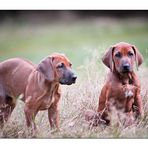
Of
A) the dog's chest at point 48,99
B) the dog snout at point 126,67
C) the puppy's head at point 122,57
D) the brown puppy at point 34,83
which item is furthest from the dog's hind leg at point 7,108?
the dog snout at point 126,67

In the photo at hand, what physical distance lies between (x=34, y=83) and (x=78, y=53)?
0.45 m

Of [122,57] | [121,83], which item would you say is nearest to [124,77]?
[121,83]

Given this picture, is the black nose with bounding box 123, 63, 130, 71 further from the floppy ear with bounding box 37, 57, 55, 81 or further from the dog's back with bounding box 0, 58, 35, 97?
the dog's back with bounding box 0, 58, 35, 97

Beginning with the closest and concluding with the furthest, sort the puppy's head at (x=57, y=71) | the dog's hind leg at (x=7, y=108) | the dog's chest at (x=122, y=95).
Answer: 1. the puppy's head at (x=57, y=71)
2. the dog's chest at (x=122, y=95)
3. the dog's hind leg at (x=7, y=108)

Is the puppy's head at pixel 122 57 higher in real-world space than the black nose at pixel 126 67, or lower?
higher

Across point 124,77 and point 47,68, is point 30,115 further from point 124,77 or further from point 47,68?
point 124,77

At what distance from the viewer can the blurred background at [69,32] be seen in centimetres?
698

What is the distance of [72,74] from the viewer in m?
6.72

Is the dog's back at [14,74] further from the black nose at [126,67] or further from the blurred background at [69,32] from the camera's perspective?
the black nose at [126,67]

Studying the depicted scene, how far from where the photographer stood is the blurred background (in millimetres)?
6980

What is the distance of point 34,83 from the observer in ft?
22.4

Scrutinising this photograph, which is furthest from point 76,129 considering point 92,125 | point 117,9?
point 117,9
